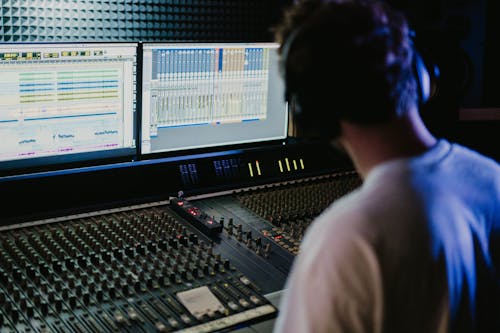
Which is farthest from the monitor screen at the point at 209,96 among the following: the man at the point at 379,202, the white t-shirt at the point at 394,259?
the white t-shirt at the point at 394,259

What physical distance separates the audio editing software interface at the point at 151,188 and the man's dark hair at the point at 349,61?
74 cm

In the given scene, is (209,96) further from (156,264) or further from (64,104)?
(156,264)

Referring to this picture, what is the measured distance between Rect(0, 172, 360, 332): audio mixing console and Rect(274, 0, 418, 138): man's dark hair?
74cm

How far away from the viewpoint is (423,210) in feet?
3.48

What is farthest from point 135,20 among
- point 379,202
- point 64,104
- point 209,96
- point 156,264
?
point 379,202

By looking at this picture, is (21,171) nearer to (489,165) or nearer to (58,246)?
(58,246)

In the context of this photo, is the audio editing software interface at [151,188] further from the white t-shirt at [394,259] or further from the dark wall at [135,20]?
Answer: the white t-shirt at [394,259]

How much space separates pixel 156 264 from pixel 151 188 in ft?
1.96

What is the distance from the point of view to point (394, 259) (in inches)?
40.6

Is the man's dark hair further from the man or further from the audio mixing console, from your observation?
the audio mixing console

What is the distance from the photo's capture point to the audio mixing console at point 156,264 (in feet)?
5.48

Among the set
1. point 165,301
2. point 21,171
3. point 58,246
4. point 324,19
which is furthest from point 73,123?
point 324,19

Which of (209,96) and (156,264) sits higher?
(209,96)

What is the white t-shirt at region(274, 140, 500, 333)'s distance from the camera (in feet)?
3.37
